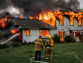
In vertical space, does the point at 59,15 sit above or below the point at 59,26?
above

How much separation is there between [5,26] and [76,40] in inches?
730

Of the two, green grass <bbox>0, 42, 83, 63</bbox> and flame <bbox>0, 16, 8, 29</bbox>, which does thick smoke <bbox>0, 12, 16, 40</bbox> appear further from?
green grass <bbox>0, 42, 83, 63</bbox>

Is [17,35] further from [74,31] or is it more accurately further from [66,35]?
[74,31]

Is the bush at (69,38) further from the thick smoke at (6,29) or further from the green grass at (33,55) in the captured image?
the thick smoke at (6,29)

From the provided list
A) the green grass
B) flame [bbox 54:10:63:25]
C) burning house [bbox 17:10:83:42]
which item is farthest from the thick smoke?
the green grass

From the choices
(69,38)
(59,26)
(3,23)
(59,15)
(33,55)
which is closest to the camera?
(33,55)

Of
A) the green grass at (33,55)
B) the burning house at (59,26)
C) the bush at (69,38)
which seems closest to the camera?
the green grass at (33,55)

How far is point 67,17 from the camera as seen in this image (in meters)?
24.9

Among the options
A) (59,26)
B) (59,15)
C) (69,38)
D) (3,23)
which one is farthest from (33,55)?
(3,23)

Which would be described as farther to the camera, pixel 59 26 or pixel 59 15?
pixel 59 26

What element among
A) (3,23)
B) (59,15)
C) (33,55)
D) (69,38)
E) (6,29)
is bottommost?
(33,55)

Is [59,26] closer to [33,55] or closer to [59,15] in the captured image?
[59,15]

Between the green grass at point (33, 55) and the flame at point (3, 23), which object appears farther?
the flame at point (3, 23)

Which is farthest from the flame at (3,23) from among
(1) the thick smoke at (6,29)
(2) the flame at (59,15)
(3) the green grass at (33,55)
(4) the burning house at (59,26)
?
(3) the green grass at (33,55)
